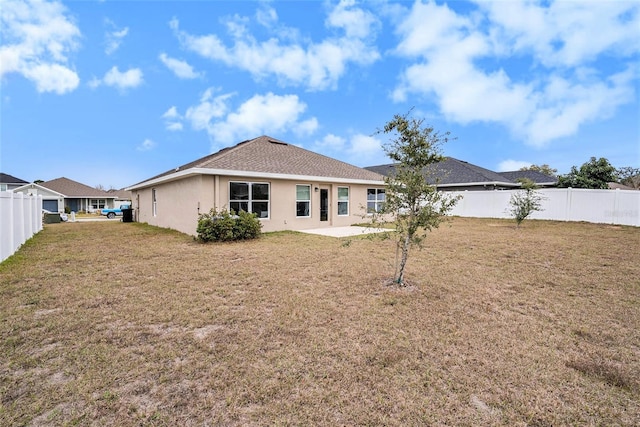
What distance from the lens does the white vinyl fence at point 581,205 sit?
14.6 meters

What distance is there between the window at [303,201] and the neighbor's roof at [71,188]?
37823 mm

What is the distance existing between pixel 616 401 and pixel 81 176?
52.1m

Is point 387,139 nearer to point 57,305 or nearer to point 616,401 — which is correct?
point 616,401

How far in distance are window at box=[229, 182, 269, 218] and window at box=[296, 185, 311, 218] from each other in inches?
64.3

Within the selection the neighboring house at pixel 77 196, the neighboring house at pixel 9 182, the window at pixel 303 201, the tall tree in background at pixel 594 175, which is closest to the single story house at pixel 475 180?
the tall tree in background at pixel 594 175

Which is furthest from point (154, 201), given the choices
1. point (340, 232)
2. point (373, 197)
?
point (373, 197)

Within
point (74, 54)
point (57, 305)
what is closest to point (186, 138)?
point (74, 54)

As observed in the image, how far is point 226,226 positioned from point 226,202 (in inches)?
66.1

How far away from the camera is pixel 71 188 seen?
38938mm

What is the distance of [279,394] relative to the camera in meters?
2.42

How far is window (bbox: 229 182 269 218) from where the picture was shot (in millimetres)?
11797

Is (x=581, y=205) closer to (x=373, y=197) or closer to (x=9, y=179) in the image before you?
(x=373, y=197)

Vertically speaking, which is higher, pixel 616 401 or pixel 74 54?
pixel 74 54

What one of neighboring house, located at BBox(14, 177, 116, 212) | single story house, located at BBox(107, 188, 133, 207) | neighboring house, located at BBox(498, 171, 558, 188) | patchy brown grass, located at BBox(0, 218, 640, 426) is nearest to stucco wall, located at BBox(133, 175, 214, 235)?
patchy brown grass, located at BBox(0, 218, 640, 426)
